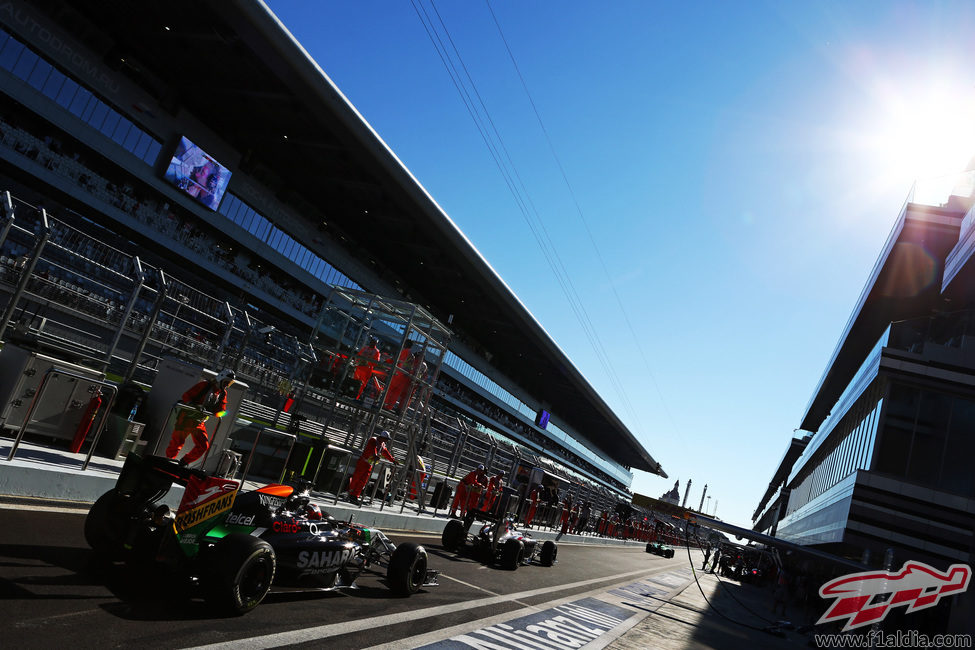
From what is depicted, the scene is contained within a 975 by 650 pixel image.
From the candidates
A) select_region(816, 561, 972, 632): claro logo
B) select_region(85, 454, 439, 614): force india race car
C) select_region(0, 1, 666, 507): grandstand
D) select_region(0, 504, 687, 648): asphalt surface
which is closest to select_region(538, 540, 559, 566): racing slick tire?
select_region(0, 1, 666, 507): grandstand

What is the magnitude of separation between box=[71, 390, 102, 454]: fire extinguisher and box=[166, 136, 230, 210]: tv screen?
1162 inches

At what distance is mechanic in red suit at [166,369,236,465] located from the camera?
27.2 feet

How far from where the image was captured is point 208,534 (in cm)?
509

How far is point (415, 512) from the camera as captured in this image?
15609 millimetres

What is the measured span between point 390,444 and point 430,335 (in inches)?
113

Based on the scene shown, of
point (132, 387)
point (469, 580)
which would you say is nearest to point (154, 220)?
point (132, 387)

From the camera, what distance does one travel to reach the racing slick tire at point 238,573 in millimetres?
4609

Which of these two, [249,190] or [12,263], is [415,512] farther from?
[249,190]

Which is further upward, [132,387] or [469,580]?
[132,387]

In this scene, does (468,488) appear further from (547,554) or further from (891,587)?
(891,587)

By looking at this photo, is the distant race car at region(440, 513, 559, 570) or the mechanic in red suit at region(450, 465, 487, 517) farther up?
the mechanic in red suit at region(450, 465, 487, 517)

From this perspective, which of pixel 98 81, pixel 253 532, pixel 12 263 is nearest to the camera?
pixel 253 532

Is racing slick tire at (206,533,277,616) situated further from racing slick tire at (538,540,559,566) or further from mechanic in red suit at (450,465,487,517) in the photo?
mechanic in red suit at (450,465,487,517)

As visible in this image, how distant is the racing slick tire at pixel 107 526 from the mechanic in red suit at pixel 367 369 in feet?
30.3
